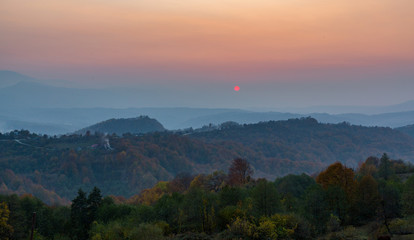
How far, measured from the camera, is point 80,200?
154 ft

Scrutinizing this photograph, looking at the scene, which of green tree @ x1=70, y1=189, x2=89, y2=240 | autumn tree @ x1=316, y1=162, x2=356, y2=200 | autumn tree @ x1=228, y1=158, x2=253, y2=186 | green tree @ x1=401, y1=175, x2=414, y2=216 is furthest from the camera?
autumn tree @ x1=228, y1=158, x2=253, y2=186

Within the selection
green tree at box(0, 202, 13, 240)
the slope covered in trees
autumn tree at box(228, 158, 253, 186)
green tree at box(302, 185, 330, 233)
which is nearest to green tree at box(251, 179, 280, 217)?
the slope covered in trees

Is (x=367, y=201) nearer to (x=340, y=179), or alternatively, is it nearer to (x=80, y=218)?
(x=340, y=179)

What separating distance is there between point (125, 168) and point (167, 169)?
84.1 feet

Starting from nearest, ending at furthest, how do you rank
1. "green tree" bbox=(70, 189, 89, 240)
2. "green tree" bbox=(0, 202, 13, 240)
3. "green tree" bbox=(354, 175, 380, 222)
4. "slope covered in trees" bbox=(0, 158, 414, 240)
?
"slope covered in trees" bbox=(0, 158, 414, 240) → "green tree" bbox=(0, 202, 13, 240) → "green tree" bbox=(354, 175, 380, 222) → "green tree" bbox=(70, 189, 89, 240)

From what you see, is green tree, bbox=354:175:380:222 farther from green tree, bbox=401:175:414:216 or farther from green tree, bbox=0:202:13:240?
green tree, bbox=0:202:13:240

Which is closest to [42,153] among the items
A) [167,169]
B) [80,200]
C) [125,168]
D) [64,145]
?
[64,145]

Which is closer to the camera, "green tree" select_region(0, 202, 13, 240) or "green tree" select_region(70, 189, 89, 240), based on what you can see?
"green tree" select_region(0, 202, 13, 240)

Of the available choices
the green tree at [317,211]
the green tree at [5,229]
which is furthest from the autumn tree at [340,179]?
the green tree at [5,229]

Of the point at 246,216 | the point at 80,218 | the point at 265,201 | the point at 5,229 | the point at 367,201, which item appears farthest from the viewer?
the point at 80,218

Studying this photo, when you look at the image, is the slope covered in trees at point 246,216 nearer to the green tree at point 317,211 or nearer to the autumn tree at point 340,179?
the green tree at point 317,211

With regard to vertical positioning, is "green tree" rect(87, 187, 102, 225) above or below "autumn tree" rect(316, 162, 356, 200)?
below

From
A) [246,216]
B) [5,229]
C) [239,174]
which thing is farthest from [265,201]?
[239,174]

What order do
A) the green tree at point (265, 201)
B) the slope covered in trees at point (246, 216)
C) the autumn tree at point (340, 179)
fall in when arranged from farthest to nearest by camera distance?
the autumn tree at point (340, 179)
the green tree at point (265, 201)
the slope covered in trees at point (246, 216)
